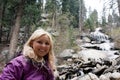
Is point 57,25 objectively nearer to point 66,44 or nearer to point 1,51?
point 66,44

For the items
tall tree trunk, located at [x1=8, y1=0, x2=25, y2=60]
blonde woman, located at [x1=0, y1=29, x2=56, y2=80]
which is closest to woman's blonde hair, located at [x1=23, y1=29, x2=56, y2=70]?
blonde woman, located at [x1=0, y1=29, x2=56, y2=80]

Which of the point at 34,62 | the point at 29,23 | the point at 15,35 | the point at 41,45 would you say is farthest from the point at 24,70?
the point at 29,23

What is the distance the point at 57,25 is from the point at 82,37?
4381 millimetres

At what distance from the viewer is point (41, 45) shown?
2.57 m

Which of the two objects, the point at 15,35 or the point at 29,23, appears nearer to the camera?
the point at 15,35

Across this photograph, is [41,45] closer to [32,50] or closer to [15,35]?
[32,50]

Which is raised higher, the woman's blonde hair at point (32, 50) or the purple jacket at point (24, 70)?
the woman's blonde hair at point (32, 50)

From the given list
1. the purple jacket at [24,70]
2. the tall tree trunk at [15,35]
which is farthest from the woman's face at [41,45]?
the tall tree trunk at [15,35]

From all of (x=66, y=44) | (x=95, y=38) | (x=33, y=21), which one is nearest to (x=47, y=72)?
(x=33, y=21)

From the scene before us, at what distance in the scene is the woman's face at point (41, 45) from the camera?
8.39 ft

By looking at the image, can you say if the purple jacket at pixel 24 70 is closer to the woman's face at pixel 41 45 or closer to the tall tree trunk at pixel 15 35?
the woman's face at pixel 41 45

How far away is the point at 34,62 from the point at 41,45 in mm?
185

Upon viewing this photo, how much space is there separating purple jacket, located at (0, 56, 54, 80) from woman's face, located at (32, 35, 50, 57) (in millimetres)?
108

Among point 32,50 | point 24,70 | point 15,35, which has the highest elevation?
point 32,50
